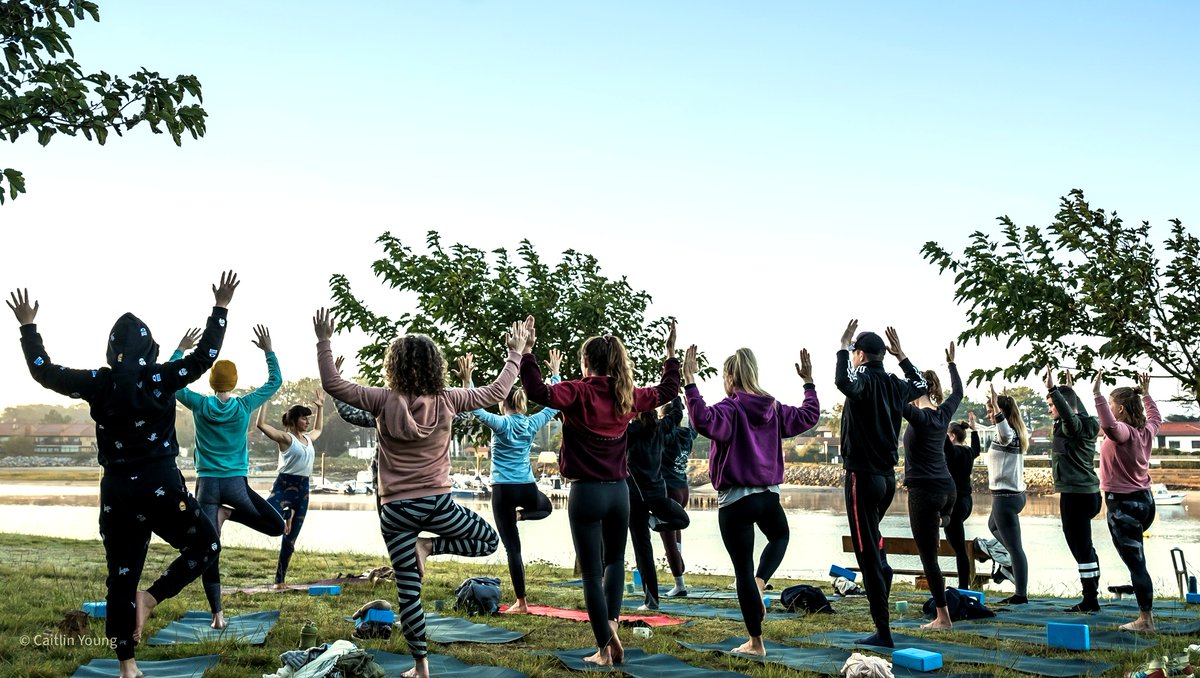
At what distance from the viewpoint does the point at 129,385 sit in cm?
480

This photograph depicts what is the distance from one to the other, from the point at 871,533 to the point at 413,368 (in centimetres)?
294

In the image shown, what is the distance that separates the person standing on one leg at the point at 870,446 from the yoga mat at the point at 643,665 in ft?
4.18

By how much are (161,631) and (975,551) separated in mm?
7934

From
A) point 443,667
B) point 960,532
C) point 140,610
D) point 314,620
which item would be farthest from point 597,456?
point 960,532

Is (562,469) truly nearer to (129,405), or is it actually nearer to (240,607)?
(129,405)

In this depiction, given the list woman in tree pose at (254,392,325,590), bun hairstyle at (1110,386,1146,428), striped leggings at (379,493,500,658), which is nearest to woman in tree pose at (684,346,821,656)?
striped leggings at (379,493,500,658)

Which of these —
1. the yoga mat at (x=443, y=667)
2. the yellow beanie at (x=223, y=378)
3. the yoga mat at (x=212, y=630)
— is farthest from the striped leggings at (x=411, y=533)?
the yellow beanie at (x=223, y=378)

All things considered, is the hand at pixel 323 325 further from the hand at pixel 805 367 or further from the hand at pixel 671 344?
the hand at pixel 805 367

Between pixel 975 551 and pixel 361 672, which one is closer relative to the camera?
pixel 361 672

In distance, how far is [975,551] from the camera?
10258 mm

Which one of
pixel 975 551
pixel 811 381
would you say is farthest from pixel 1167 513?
pixel 811 381

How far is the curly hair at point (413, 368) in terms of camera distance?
4.98 m

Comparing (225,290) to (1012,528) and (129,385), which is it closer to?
(129,385)

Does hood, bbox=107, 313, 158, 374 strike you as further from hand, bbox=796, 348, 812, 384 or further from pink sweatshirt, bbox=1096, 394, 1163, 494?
pink sweatshirt, bbox=1096, 394, 1163, 494
